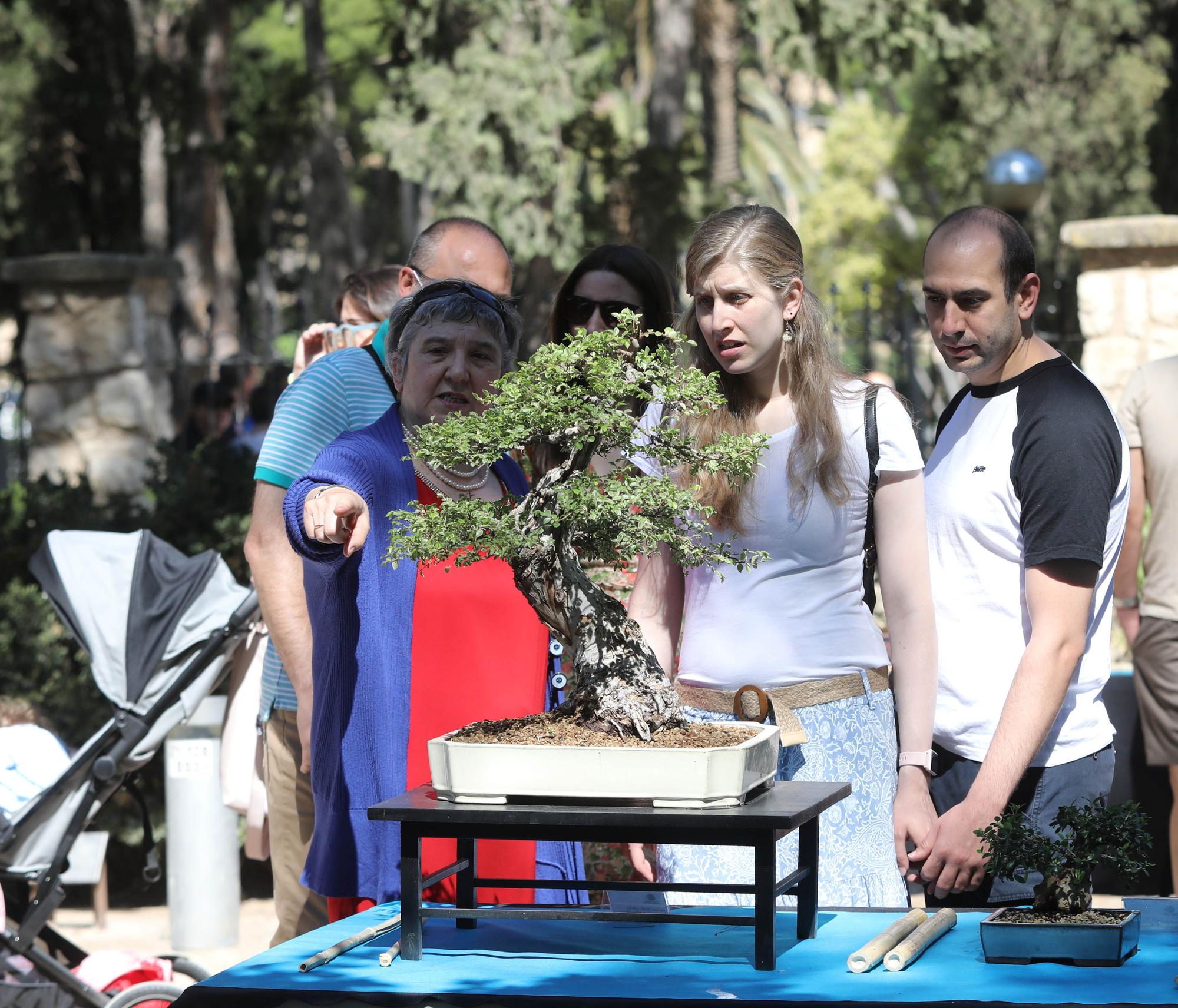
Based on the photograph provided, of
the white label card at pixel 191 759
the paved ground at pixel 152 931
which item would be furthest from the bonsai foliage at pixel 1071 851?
the white label card at pixel 191 759

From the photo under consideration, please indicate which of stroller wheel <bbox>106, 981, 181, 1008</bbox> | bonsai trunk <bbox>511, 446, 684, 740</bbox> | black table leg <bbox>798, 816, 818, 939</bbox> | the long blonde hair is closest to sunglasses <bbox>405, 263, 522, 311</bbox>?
the long blonde hair

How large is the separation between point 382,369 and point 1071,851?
6.43 feet

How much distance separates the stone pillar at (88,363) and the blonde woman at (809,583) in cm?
649

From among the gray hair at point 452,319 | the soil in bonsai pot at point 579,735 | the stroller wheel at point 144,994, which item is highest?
the gray hair at point 452,319

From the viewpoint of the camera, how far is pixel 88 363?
857 centimetres

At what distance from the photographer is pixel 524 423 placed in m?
2.11

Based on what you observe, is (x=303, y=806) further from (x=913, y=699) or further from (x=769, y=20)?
(x=769, y=20)

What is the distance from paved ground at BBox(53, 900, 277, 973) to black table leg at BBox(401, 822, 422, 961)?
407 cm

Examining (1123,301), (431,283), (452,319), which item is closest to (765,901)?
(452,319)

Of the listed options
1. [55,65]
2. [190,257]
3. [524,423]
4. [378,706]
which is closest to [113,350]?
[378,706]

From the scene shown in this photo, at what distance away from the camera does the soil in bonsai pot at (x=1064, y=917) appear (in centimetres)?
198

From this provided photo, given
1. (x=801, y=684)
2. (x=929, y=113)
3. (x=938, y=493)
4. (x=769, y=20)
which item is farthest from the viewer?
(x=929, y=113)

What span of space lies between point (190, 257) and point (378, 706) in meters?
18.3

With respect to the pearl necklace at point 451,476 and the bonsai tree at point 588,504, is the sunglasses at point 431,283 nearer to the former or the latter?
the pearl necklace at point 451,476
